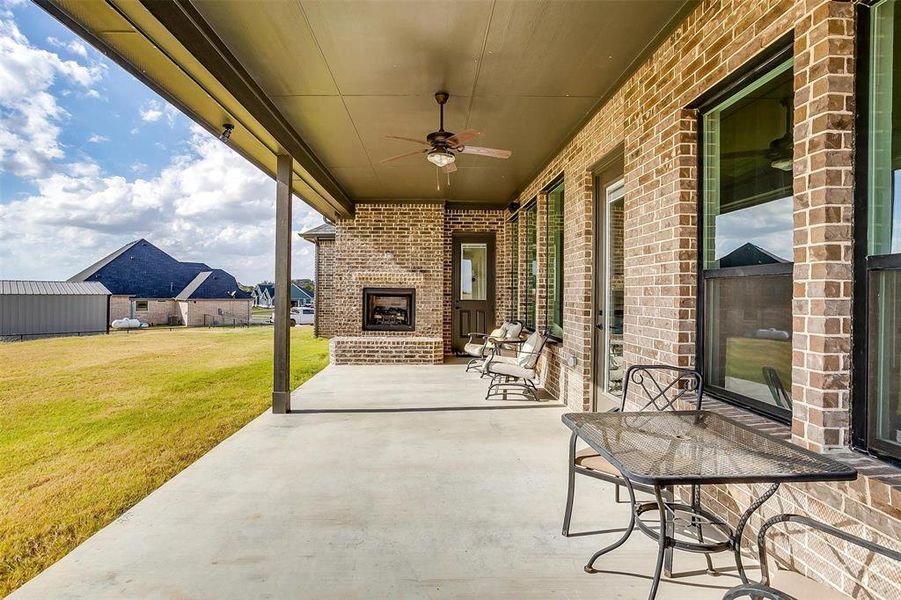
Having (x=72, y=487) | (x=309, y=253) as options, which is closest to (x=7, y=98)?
(x=72, y=487)

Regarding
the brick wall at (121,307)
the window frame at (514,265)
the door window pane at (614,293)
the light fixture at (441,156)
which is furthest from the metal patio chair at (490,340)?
the brick wall at (121,307)

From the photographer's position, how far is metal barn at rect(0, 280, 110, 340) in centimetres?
1344

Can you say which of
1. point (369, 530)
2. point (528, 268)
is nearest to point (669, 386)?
point (369, 530)

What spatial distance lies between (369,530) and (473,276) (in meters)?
6.69

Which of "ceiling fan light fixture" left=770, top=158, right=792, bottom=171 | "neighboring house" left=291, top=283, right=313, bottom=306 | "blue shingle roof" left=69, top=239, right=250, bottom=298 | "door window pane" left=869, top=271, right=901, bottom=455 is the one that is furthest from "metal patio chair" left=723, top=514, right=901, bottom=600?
"neighboring house" left=291, top=283, right=313, bottom=306

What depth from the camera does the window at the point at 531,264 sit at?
6449 mm

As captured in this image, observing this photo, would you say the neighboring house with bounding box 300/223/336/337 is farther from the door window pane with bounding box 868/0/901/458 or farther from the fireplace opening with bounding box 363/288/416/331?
the door window pane with bounding box 868/0/901/458

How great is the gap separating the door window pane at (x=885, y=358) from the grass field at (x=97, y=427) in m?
3.41

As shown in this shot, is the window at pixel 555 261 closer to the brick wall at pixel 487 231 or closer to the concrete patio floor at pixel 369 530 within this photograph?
the concrete patio floor at pixel 369 530

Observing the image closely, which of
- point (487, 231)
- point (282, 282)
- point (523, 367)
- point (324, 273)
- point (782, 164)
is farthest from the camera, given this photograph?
point (324, 273)

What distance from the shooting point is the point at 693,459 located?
5.06ft

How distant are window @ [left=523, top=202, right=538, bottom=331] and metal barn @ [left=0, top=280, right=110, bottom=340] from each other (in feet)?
49.6

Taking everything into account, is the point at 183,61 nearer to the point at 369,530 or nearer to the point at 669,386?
the point at 369,530

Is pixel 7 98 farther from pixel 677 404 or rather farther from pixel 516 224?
pixel 516 224
